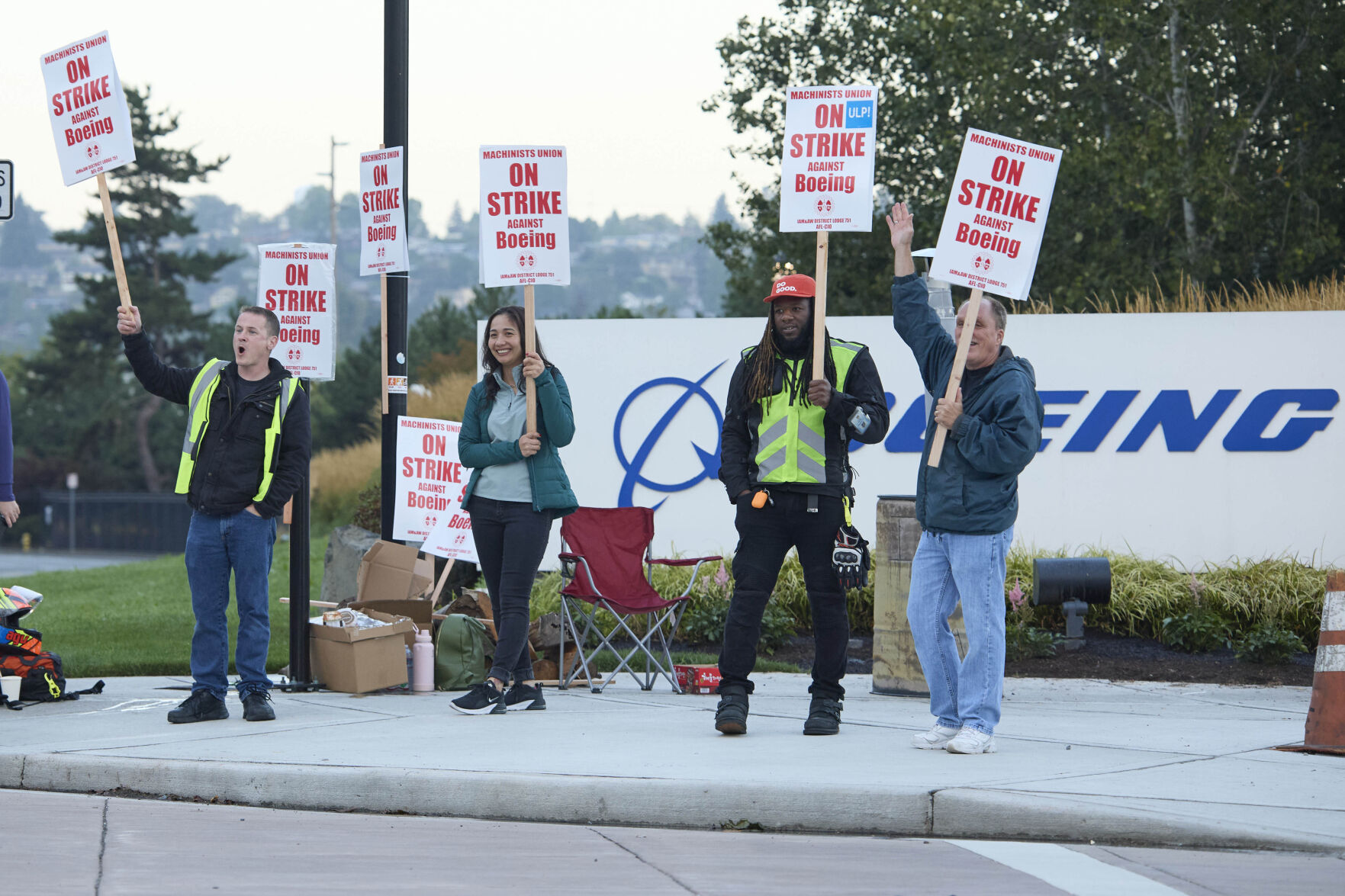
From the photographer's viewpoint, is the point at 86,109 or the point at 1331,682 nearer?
the point at 1331,682

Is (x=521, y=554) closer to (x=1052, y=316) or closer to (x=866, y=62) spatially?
(x=1052, y=316)

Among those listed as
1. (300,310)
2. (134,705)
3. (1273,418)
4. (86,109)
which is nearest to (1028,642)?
(1273,418)

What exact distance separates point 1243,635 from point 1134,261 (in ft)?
36.4

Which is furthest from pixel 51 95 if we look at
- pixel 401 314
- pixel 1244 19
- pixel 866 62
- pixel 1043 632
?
pixel 866 62

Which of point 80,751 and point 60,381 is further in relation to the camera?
point 60,381

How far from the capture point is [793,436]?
693 cm

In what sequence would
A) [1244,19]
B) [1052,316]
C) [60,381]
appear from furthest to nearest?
[60,381] → [1244,19] → [1052,316]

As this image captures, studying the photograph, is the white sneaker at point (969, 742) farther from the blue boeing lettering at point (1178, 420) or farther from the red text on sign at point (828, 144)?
the blue boeing lettering at point (1178, 420)

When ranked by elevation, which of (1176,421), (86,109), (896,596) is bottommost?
(896,596)

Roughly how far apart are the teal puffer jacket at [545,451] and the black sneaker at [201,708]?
1.55m

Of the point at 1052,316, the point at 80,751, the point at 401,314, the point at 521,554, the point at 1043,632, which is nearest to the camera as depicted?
the point at 80,751

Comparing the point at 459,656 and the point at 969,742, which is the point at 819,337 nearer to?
the point at 969,742

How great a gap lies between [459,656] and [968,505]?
3679 millimetres

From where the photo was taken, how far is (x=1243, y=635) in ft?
36.5
